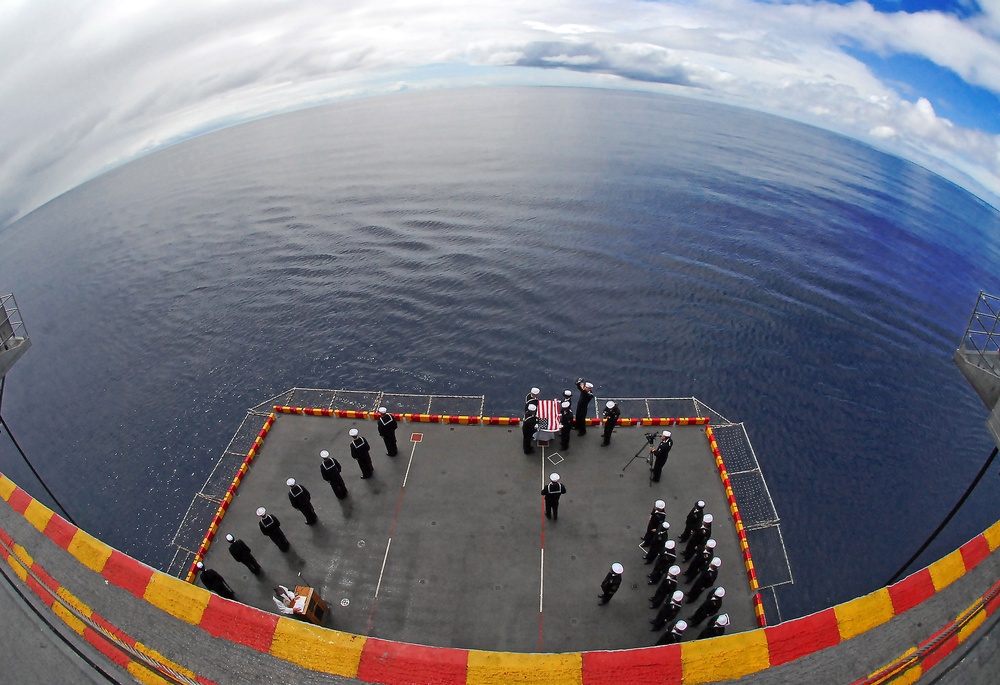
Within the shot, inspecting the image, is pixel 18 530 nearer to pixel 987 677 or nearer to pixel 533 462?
pixel 533 462

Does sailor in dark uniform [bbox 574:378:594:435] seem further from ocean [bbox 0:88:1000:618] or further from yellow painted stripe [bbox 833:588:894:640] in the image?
ocean [bbox 0:88:1000:618]

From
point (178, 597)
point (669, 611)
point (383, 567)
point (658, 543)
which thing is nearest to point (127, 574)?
point (178, 597)

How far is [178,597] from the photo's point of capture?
48.8ft

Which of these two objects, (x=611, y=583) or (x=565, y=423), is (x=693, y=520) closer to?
(x=611, y=583)

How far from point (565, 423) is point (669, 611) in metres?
8.08

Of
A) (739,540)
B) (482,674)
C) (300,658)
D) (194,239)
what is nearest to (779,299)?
(739,540)

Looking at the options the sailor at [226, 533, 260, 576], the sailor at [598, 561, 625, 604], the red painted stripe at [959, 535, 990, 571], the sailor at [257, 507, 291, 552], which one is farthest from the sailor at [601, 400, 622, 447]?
the sailor at [226, 533, 260, 576]

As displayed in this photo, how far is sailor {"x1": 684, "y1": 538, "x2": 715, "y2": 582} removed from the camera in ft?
49.0

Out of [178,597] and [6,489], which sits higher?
[6,489]

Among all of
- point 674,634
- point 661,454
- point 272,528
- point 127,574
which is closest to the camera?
point 674,634

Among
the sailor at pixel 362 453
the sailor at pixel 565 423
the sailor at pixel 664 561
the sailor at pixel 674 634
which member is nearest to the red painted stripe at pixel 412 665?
the sailor at pixel 674 634

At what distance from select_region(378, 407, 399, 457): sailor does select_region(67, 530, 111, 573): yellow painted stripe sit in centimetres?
1032

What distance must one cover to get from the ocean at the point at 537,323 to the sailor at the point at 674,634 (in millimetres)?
13381

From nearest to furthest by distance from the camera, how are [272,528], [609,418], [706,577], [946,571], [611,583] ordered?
[706,577] → [611,583] → [946,571] → [272,528] → [609,418]
